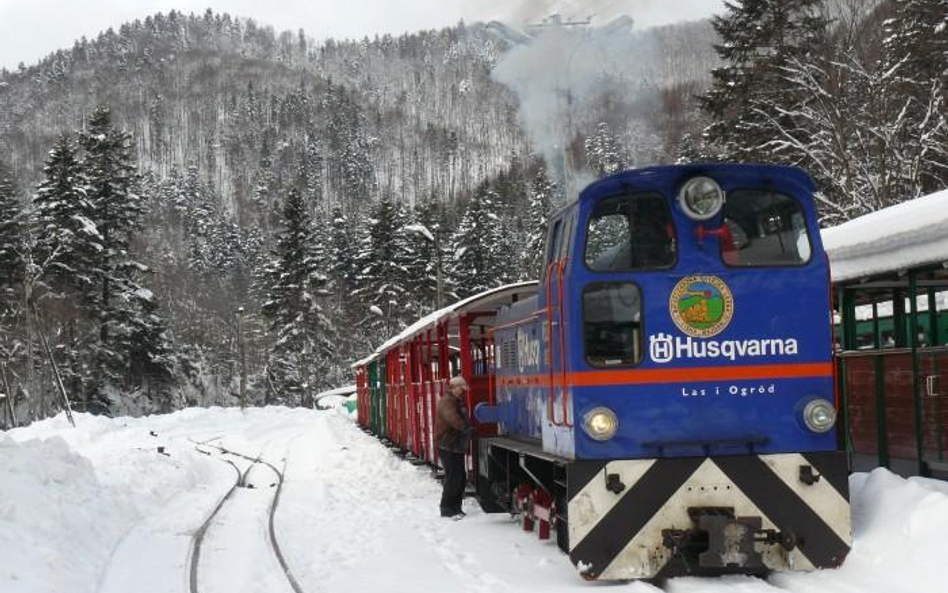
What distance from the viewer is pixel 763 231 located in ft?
24.3

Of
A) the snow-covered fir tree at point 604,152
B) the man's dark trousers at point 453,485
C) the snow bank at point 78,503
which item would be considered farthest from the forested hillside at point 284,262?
the snow bank at point 78,503

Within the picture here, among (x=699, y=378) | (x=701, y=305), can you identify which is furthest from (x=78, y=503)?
(x=701, y=305)

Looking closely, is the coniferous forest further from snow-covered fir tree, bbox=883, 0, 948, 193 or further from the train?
the train

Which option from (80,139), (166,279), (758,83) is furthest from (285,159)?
(758,83)

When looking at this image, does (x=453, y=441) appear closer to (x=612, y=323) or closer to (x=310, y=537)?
(x=310, y=537)

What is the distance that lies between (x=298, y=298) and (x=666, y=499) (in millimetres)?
56786

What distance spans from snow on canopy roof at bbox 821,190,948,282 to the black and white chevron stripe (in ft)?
7.33

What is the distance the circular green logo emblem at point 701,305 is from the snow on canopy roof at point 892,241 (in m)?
2.05

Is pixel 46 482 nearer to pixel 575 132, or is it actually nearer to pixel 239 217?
pixel 575 132

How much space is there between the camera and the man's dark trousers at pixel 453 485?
1178 cm

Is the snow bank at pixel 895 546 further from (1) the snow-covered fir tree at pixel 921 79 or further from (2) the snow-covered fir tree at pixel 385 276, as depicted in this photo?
(2) the snow-covered fir tree at pixel 385 276

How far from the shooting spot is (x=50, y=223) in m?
44.5

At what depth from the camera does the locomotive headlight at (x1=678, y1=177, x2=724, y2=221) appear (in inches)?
286

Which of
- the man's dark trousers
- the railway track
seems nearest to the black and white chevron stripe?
the railway track
